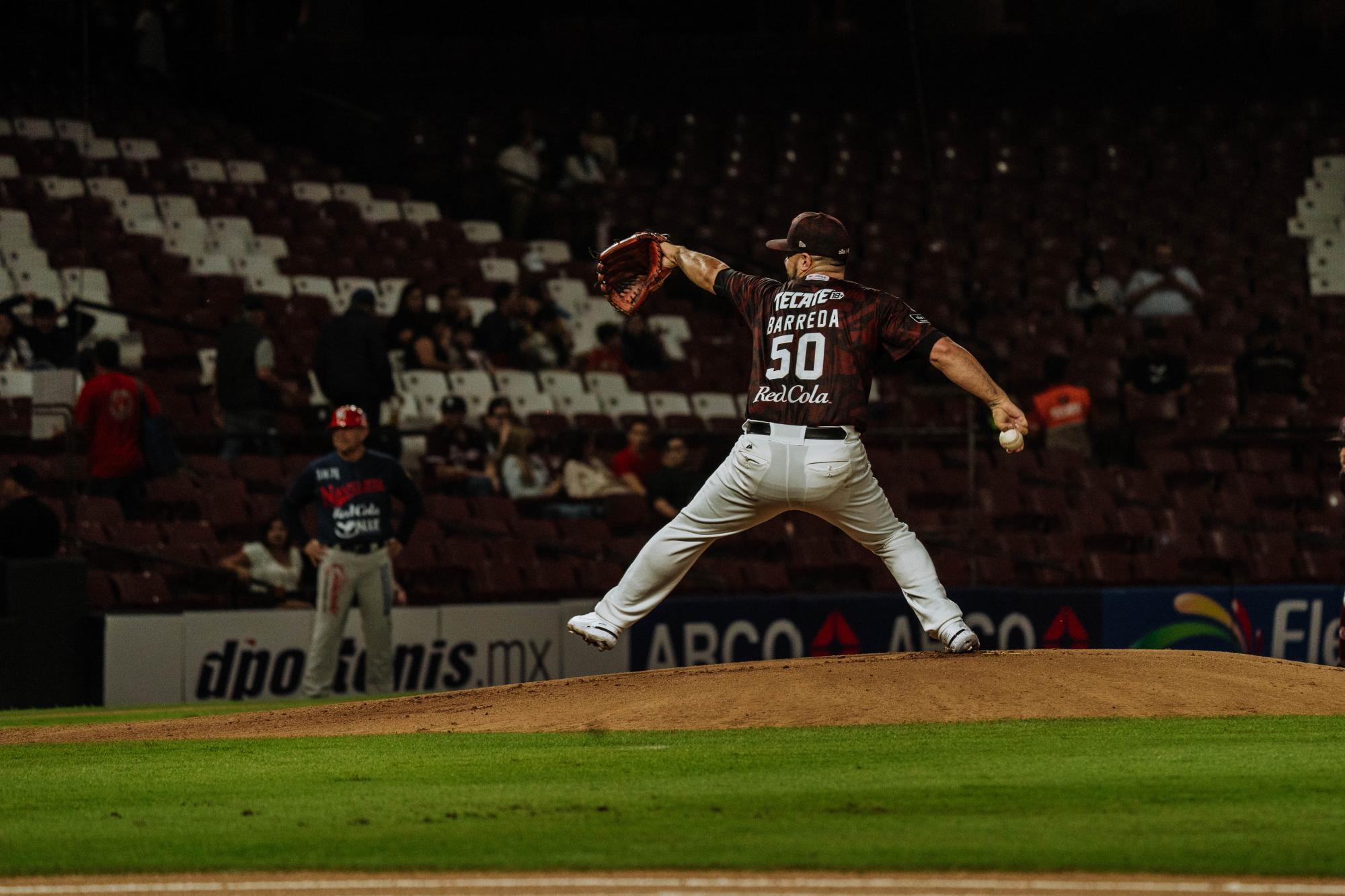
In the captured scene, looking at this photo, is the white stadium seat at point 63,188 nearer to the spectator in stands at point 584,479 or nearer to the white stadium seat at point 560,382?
the white stadium seat at point 560,382

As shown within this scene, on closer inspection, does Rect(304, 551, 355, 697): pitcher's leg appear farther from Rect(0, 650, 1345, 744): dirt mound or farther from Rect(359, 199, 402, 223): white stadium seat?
Rect(359, 199, 402, 223): white stadium seat

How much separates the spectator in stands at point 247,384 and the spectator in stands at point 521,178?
657 centimetres

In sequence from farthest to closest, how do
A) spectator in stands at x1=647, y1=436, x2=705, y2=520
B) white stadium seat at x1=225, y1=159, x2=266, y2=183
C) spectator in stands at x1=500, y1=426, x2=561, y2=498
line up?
white stadium seat at x1=225, y1=159, x2=266, y2=183 < spectator in stands at x1=500, y1=426, x2=561, y2=498 < spectator in stands at x1=647, y1=436, x2=705, y2=520

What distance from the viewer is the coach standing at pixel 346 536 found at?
41.9ft

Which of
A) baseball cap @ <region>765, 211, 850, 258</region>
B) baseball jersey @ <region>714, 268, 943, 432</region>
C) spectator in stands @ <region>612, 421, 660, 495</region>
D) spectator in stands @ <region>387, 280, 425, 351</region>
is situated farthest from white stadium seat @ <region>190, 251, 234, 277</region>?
baseball jersey @ <region>714, 268, 943, 432</region>

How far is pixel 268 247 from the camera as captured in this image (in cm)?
1938

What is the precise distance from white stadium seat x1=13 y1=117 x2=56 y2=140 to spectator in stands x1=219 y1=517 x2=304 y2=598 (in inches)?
297

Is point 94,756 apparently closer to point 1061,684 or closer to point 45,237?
point 1061,684

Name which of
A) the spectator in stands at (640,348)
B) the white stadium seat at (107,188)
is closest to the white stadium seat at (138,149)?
the white stadium seat at (107,188)

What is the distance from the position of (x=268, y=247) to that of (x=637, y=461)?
17.5ft

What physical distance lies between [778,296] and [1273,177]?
18.1m

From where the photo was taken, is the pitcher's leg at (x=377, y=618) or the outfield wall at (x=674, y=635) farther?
the outfield wall at (x=674, y=635)

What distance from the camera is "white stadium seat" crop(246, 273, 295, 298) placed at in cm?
1858

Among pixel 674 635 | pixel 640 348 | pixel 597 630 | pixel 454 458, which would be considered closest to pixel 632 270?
pixel 597 630
